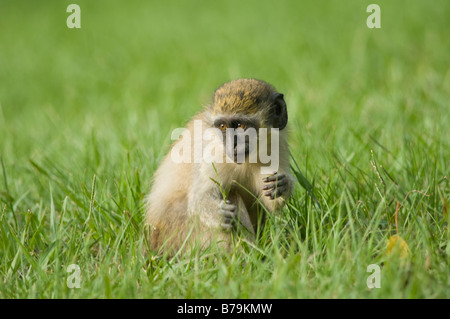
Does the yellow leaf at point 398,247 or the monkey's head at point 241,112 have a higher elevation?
the monkey's head at point 241,112

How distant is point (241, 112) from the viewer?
396 cm

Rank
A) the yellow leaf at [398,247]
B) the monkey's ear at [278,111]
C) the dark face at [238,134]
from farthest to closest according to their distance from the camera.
Result: 1. the monkey's ear at [278,111]
2. the dark face at [238,134]
3. the yellow leaf at [398,247]

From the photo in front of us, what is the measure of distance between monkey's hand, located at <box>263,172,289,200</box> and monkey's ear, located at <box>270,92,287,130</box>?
1.31ft

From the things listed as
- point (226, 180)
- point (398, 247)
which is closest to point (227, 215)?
point (226, 180)

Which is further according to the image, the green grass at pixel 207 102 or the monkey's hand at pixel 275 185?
the monkey's hand at pixel 275 185

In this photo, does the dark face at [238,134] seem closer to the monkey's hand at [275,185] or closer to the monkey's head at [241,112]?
the monkey's head at [241,112]

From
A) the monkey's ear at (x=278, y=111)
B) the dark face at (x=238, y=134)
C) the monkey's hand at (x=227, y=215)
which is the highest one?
the monkey's ear at (x=278, y=111)

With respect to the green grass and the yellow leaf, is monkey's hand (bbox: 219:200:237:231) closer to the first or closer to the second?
the green grass

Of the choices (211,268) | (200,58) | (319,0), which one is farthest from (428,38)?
(211,268)

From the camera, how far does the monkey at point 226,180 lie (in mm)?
3957

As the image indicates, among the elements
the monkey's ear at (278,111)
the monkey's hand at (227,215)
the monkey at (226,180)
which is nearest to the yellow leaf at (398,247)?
the monkey at (226,180)

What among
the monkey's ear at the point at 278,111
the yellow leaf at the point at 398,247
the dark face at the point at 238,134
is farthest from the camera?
the monkey's ear at the point at 278,111

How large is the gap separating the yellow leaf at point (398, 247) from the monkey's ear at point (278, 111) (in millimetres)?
1247

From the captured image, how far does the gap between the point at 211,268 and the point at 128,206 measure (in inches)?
44.2
